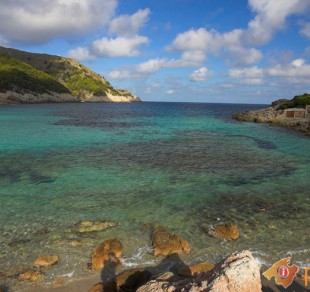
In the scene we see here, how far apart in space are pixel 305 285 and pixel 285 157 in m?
23.3

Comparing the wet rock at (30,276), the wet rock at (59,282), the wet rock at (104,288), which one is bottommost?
the wet rock at (59,282)

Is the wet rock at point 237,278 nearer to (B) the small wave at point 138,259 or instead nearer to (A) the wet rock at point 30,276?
(B) the small wave at point 138,259

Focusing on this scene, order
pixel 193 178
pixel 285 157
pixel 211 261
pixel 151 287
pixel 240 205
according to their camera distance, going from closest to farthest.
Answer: pixel 151 287, pixel 211 261, pixel 240 205, pixel 193 178, pixel 285 157

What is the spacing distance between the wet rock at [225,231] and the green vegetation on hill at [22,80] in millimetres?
143636

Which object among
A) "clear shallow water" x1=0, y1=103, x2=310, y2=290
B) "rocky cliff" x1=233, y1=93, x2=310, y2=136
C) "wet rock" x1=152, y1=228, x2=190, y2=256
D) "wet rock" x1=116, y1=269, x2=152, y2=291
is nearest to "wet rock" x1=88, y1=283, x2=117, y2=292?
"wet rock" x1=116, y1=269, x2=152, y2=291

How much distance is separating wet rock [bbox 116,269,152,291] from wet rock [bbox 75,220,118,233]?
432 cm

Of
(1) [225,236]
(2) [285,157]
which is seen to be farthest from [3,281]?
(2) [285,157]

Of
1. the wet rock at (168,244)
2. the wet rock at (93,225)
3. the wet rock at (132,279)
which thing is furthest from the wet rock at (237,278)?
the wet rock at (93,225)

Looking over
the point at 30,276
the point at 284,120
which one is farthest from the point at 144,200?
the point at 284,120

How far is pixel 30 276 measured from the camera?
10672 mm

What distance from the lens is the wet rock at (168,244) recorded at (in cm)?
1243

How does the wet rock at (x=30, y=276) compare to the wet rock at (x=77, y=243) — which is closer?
the wet rock at (x=30, y=276)

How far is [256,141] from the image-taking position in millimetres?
42750

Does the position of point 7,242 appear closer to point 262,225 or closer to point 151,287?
point 151,287
